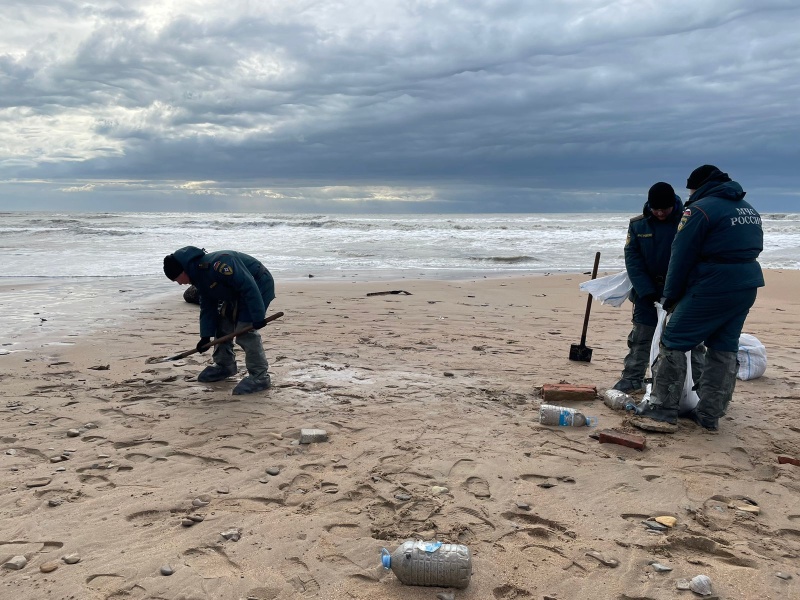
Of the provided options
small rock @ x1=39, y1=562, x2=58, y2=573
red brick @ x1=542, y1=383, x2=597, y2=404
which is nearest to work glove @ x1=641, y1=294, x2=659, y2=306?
red brick @ x1=542, y1=383, x2=597, y2=404

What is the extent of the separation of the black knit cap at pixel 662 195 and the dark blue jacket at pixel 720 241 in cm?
49

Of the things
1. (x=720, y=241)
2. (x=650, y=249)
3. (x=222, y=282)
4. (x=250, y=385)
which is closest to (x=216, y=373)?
(x=250, y=385)

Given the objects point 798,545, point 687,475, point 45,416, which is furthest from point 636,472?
point 45,416

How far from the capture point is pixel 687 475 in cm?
388

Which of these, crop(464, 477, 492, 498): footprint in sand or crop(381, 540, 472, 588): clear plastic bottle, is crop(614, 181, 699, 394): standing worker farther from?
crop(381, 540, 472, 588): clear plastic bottle

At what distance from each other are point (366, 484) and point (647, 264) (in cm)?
314

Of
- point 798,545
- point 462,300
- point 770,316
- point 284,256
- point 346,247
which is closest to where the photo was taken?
point 798,545

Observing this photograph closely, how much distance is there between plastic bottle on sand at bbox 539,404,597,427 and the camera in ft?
15.5

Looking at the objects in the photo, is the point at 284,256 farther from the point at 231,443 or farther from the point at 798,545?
the point at 798,545

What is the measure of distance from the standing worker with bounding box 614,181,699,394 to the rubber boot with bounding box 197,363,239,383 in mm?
3625

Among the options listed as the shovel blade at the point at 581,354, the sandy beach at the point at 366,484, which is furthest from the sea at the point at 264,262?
the shovel blade at the point at 581,354

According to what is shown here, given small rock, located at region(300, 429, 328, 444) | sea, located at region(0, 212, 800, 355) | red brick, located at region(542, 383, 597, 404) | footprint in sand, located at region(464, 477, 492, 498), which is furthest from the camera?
sea, located at region(0, 212, 800, 355)

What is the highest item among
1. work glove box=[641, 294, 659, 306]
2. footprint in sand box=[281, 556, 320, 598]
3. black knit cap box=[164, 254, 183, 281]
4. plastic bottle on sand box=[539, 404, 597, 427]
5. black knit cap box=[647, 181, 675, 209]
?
black knit cap box=[647, 181, 675, 209]

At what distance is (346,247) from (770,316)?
1758 centimetres
